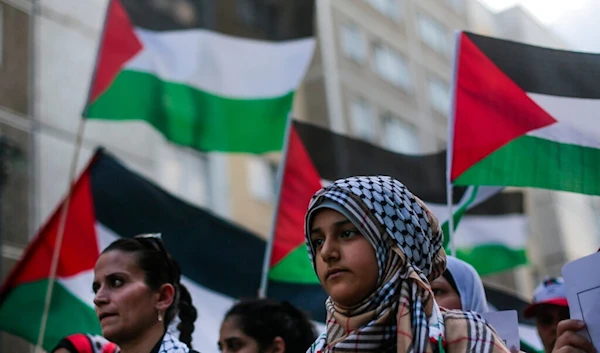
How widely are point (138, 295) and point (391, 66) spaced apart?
21388 mm

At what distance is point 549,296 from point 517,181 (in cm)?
Result: 61

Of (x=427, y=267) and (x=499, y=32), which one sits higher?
(x=499, y=32)

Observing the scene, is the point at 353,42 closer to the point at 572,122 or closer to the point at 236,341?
the point at 572,122

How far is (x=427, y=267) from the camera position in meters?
3.01

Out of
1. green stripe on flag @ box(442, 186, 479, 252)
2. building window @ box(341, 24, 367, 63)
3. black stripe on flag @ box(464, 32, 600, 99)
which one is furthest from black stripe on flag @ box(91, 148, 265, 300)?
building window @ box(341, 24, 367, 63)

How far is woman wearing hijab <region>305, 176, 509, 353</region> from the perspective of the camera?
2.80 m

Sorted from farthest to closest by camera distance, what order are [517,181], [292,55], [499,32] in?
[499,32] → [292,55] → [517,181]

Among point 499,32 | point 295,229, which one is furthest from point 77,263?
point 499,32

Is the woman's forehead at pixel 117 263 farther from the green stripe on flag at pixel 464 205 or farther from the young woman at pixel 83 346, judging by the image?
the green stripe on flag at pixel 464 205

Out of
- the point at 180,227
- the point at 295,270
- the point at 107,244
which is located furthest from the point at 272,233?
the point at 107,244

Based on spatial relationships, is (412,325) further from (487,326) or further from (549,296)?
(549,296)

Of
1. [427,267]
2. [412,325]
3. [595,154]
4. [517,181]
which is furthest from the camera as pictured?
[517,181]

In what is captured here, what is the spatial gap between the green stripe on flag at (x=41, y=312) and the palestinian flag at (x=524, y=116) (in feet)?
8.35

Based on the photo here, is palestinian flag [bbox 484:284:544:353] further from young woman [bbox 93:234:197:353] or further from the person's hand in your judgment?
the person's hand
